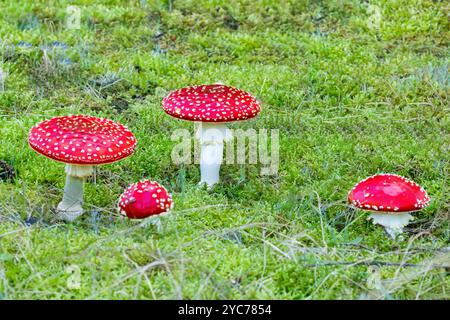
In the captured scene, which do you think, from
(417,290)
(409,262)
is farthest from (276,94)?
(417,290)

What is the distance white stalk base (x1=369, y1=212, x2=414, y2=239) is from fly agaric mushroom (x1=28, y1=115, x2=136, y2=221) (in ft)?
6.65

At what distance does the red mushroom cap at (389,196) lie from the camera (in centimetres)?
550

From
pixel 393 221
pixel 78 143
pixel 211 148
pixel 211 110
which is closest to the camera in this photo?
pixel 78 143

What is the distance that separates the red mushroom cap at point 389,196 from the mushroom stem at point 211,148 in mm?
1380

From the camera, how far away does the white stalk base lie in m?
5.78

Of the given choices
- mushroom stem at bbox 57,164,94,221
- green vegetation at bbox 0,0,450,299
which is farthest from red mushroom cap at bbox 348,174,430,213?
mushroom stem at bbox 57,164,94,221

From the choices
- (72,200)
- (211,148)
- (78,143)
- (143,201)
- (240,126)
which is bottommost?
(240,126)

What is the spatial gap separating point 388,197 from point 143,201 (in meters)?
1.83

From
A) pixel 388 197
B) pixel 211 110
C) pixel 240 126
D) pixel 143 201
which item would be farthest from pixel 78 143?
pixel 240 126

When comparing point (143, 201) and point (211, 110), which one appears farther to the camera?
point (211, 110)

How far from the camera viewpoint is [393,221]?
580cm

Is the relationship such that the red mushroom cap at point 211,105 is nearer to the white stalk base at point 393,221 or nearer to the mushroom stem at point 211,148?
the mushroom stem at point 211,148

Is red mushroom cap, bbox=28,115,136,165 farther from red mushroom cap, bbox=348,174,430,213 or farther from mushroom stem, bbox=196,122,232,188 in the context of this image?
red mushroom cap, bbox=348,174,430,213

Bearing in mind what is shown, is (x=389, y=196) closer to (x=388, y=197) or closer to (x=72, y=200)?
(x=388, y=197)
